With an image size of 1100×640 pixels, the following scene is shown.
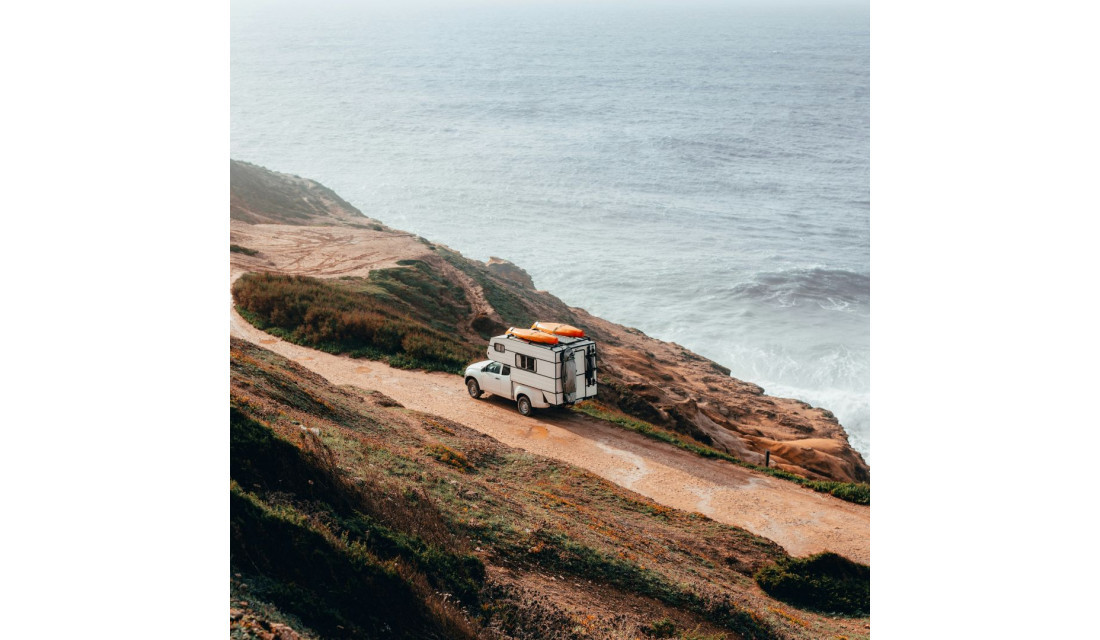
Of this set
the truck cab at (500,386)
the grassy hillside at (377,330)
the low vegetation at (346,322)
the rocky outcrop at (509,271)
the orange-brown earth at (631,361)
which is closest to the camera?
the truck cab at (500,386)

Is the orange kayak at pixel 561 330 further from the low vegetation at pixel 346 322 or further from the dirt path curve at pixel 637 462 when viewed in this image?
the low vegetation at pixel 346 322

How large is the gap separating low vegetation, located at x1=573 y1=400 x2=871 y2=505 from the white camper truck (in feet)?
4.78

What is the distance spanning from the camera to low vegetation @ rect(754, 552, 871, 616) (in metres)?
9.98

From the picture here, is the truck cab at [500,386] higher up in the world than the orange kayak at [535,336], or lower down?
lower down

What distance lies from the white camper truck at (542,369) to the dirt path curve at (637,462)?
0.48 metres

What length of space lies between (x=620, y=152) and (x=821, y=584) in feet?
108

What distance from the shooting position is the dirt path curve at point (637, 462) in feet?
39.5

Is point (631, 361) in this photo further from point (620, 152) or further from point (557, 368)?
point (620, 152)

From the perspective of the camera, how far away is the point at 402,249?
27938 millimetres

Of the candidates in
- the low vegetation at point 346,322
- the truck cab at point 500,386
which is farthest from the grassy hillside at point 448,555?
the low vegetation at point 346,322

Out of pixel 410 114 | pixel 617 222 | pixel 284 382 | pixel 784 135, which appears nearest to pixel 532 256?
pixel 617 222

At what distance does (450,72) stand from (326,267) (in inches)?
1025

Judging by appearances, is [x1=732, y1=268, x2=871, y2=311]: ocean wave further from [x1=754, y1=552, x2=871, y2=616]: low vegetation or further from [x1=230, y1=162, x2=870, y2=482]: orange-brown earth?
[x1=754, y1=552, x2=871, y2=616]: low vegetation

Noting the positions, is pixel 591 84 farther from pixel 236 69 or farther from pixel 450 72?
pixel 236 69
